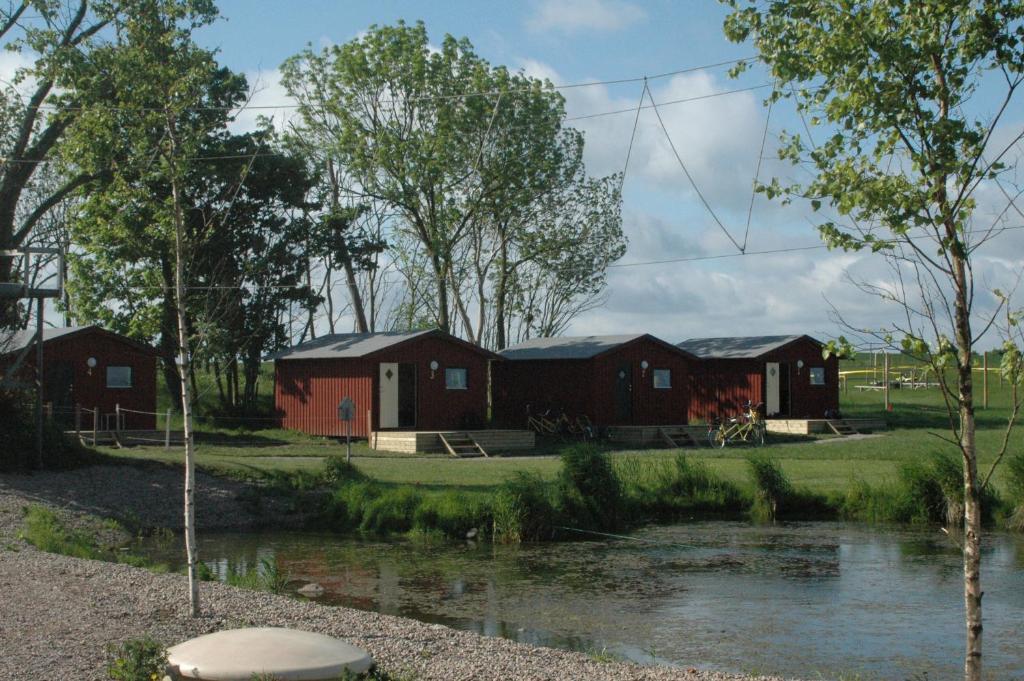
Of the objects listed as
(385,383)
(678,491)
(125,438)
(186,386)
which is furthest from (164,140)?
(385,383)

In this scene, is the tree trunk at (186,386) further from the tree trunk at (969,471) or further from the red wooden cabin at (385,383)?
the red wooden cabin at (385,383)

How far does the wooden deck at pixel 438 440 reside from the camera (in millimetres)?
29552

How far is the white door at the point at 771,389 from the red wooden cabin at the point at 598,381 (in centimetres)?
273

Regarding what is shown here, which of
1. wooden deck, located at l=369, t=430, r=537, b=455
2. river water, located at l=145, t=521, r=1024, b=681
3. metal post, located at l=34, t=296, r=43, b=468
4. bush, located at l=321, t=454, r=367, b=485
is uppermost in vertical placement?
metal post, located at l=34, t=296, r=43, b=468

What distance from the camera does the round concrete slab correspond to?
6664 millimetres

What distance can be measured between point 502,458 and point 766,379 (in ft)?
42.0

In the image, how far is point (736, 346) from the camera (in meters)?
38.3

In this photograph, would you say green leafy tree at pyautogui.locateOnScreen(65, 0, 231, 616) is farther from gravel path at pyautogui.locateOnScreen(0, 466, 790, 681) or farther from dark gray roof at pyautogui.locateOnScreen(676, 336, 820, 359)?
dark gray roof at pyautogui.locateOnScreen(676, 336, 820, 359)

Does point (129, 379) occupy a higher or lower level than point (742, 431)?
higher

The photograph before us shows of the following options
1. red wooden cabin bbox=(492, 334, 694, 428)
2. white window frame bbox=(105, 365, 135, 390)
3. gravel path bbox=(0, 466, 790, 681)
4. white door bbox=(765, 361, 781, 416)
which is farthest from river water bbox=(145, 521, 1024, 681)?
white door bbox=(765, 361, 781, 416)

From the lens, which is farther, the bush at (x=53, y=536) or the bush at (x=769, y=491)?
the bush at (x=769, y=491)

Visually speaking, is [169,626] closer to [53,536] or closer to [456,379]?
[53,536]

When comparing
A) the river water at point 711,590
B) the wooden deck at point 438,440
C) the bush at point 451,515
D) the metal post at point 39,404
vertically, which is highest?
the metal post at point 39,404

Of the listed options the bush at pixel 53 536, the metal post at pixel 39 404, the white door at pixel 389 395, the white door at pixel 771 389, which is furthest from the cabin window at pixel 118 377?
the white door at pixel 771 389
